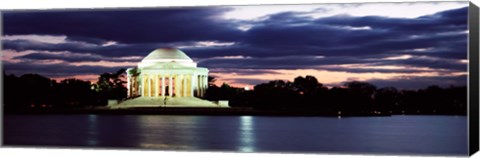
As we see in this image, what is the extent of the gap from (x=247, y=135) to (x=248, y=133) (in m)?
0.08

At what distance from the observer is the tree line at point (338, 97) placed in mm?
20094

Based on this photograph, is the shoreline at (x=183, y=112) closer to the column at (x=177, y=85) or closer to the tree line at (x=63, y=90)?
the tree line at (x=63, y=90)

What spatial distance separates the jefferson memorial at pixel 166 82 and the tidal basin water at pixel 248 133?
32 cm

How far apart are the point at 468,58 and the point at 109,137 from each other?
624cm

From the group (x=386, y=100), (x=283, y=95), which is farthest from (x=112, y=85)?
(x=386, y=100)

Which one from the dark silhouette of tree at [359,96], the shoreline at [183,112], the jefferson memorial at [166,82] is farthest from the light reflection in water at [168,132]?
the dark silhouette of tree at [359,96]

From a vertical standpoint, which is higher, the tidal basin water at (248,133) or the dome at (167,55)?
the dome at (167,55)

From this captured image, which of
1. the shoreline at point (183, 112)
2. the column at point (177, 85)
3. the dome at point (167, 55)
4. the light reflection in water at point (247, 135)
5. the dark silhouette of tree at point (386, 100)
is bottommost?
the light reflection in water at point (247, 135)

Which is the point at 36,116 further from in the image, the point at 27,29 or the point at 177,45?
the point at 177,45

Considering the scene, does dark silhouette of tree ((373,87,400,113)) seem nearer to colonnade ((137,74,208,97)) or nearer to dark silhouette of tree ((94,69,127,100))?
colonnade ((137,74,208,97))

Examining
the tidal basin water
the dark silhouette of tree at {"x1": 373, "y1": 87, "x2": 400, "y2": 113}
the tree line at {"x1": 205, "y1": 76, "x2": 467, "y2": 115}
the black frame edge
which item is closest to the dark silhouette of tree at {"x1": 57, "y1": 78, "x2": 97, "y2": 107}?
the tidal basin water

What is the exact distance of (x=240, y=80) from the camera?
21250mm

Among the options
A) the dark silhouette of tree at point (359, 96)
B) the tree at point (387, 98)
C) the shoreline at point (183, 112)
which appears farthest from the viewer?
the shoreline at point (183, 112)

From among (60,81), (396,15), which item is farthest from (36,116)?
(396,15)
